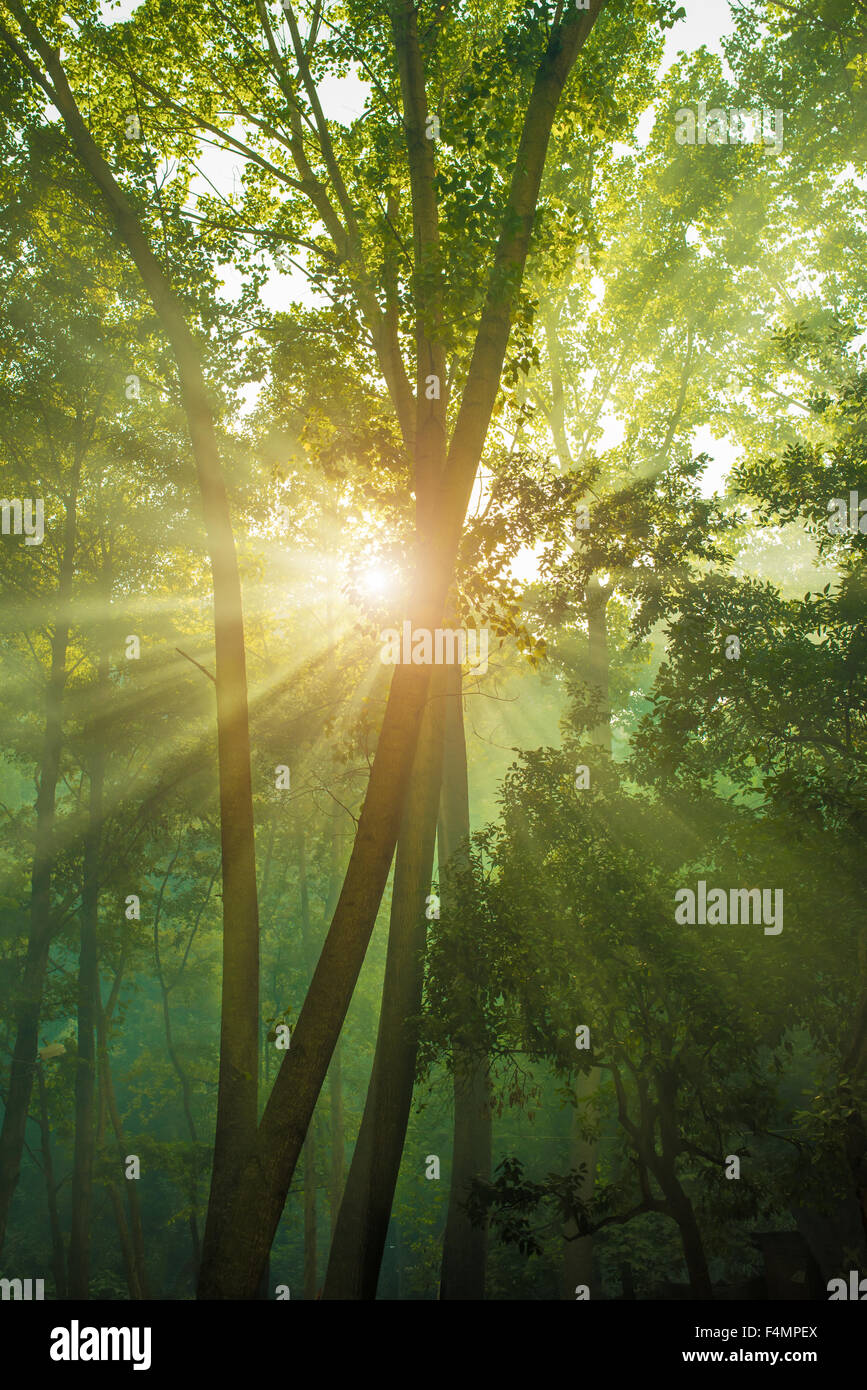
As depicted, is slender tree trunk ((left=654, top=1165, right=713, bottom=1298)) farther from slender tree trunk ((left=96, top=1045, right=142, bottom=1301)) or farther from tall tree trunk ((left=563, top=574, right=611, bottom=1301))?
slender tree trunk ((left=96, top=1045, right=142, bottom=1301))

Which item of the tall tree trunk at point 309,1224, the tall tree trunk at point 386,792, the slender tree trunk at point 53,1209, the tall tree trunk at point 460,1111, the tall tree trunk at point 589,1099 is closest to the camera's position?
the tall tree trunk at point 386,792

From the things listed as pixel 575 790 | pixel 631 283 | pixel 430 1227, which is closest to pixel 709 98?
pixel 631 283

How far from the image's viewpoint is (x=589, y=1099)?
11727 mm

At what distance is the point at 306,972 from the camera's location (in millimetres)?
27156

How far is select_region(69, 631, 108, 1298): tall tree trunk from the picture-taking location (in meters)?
17.8

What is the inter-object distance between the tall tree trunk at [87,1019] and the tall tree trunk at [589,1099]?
9.80m

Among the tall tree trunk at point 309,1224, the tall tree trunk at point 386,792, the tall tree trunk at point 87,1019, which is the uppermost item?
the tall tree trunk at point 386,792

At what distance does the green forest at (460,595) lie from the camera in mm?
7246

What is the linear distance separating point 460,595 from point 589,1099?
23.7 feet

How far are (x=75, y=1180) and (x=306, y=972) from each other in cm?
954

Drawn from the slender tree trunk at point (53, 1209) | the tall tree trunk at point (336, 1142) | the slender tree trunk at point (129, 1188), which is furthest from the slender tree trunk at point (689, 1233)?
the slender tree trunk at point (129, 1188)

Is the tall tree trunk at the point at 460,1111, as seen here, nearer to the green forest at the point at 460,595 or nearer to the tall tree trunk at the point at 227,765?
the green forest at the point at 460,595

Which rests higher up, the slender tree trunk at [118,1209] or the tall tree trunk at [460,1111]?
the tall tree trunk at [460,1111]
